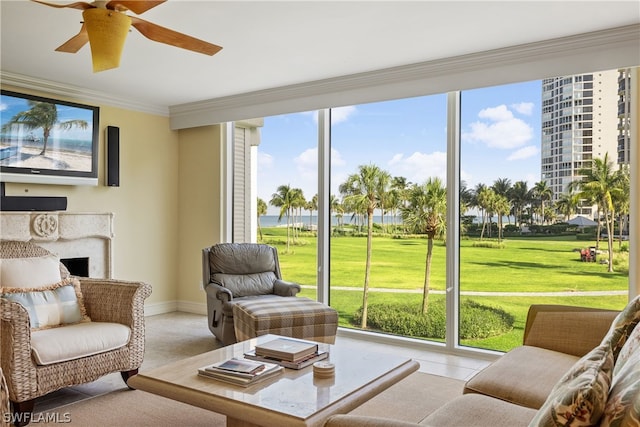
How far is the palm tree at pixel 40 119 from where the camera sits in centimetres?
463

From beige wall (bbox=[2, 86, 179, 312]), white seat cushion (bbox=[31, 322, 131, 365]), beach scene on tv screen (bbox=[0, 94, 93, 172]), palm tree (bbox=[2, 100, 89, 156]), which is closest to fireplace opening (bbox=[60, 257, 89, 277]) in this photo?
beige wall (bbox=[2, 86, 179, 312])

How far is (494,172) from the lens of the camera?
13.7ft

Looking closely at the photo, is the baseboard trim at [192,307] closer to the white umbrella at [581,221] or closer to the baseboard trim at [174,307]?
the baseboard trim at [174,307]

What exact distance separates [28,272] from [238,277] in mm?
1794

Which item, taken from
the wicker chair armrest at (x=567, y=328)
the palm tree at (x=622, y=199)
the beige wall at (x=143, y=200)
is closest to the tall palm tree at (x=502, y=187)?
the palm tree at (x=622, y=199)

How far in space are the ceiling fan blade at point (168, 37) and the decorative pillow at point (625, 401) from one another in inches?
93.0

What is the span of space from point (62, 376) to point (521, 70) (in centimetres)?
372

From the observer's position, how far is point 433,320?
450cm

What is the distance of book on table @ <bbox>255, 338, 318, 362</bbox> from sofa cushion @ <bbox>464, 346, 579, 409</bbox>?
0.83m

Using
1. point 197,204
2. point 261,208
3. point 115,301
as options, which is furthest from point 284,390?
point 197,204

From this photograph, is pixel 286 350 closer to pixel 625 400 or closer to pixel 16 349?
pixel 16 349

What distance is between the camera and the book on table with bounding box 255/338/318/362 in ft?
8.38

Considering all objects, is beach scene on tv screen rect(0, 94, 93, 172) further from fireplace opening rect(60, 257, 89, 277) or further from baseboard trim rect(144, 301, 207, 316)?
baseboard trim rect(144, 301, 207, 316)

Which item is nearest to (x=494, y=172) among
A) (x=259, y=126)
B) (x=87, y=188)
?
(x=259, y=126)
